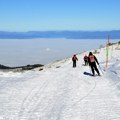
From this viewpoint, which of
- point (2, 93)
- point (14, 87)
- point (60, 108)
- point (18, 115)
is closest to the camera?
point (18, 115)

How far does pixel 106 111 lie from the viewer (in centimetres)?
1054

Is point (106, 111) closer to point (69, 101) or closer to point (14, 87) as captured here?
point (69, 101)

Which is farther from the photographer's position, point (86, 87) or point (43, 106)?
point (86, 87)

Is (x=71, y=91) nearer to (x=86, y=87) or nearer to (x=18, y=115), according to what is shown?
(x=86, y=87)

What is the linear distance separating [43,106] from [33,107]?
0.38 meters

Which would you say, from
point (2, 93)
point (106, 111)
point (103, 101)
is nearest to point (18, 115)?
point (106, 111)

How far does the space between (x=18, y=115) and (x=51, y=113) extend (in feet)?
2.95

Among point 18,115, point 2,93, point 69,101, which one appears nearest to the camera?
point 18,115

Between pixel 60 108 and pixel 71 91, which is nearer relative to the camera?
pixel 60 108

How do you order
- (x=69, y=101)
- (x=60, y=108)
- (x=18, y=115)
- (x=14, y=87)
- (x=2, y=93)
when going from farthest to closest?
(x=14, y=87) → (x=2, y=93) → (x=69, y=101) → (x=60, y=108) → (x=18, y=115)

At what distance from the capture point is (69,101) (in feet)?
40.2

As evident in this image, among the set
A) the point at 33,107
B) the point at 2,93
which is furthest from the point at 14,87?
the point at 33,107

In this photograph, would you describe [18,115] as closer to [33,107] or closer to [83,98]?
[33,107]

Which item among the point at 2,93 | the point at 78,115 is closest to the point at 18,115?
the point at 78,115
